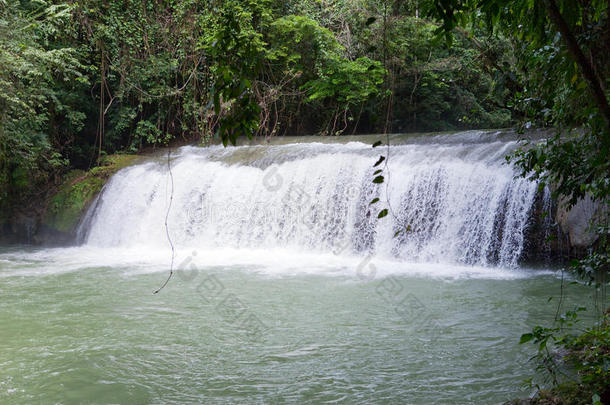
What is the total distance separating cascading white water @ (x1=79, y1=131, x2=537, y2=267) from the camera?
880 centimetres

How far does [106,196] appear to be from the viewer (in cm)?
1234

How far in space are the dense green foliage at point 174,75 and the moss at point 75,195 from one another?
2.32 feet

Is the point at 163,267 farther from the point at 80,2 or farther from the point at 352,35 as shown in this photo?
the point at 352,35

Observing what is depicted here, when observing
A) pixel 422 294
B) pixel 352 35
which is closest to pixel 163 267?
pixel 422 294

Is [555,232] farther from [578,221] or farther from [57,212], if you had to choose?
[57,212]

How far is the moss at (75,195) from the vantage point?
40.4 feet

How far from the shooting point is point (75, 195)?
1259 centimetres

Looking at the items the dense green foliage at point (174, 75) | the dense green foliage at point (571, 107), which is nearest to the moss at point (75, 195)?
the dense green foliage at point (174, 75)

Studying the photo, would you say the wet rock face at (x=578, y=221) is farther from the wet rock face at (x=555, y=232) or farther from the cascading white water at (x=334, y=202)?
the cascading white water at (x=334, y=202)

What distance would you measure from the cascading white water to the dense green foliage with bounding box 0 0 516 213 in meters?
1.35

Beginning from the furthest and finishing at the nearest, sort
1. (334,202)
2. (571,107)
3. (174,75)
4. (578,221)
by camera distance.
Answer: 1. (174,75)
2. (334,202)
3. (578,221)
4. (571,107)

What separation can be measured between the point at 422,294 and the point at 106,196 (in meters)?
8.09

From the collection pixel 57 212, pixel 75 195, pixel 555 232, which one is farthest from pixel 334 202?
pixel 57 212

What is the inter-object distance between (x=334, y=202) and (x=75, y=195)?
241 inches
